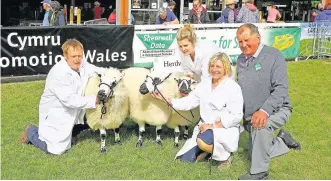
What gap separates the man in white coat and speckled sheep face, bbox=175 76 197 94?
1.10 meters

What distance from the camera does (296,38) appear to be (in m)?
15.7

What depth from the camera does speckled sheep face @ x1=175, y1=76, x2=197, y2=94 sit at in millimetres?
6133

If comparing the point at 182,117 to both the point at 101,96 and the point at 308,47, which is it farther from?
the point at 308,47

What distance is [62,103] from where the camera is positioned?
6.18m

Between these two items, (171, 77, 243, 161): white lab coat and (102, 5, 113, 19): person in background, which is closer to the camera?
(171, 77, 243, 161): white lab coat

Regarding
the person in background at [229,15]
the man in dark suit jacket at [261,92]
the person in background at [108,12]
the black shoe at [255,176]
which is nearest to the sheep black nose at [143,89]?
the man in dark suit jacket at [261,92]

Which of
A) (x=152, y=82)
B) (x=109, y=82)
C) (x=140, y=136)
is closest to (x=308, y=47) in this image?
(x=140, y=136)

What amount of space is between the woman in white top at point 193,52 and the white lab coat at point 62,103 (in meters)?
1.17

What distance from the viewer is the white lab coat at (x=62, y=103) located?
19.9 feet

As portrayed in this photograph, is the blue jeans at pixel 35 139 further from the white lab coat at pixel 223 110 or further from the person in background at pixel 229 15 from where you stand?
the person in background at pixel 229 15

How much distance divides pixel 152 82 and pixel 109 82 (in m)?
0.59

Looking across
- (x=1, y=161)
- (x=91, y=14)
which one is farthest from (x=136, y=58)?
(x=91, y=14)

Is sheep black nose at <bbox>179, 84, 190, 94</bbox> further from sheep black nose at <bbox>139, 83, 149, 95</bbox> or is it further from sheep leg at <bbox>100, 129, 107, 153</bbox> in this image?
sheep leg at <bbox>100, 129, 107, 153</bbox>

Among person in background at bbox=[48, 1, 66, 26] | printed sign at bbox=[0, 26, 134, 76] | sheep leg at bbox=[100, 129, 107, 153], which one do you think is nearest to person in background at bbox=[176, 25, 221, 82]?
sheep leg at bbox=[100, 129, 107, 153]
